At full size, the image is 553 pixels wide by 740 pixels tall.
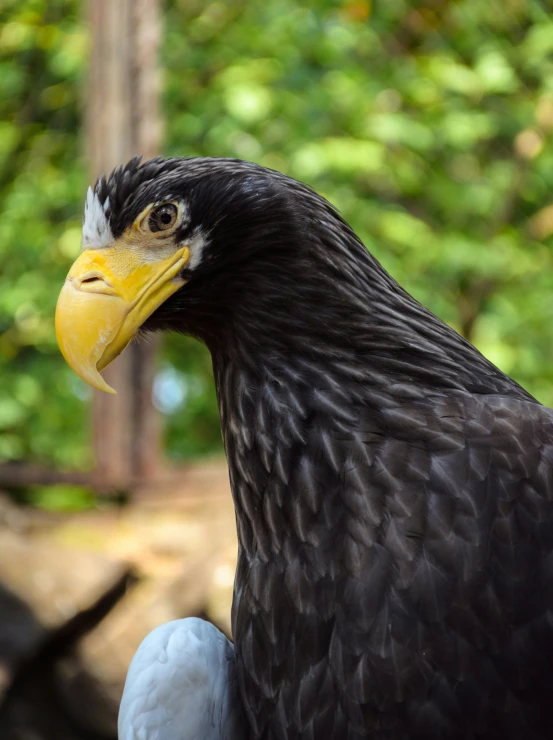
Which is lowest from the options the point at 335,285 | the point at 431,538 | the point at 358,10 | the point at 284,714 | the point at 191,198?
the point at 284,714

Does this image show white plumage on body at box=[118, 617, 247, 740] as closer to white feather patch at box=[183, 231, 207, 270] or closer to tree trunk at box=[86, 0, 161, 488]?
white feather patch at box=[183, 231, 207, 270]

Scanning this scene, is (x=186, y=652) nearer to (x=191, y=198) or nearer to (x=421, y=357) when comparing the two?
(x=421, y=357)

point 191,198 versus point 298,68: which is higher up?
point 298,68

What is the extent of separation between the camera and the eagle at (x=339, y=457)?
146 centimetres

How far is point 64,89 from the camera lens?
5945 mm

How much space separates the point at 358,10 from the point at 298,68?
610mm

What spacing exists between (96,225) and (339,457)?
57 cm

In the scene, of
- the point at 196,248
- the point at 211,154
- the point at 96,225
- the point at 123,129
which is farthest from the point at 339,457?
the point at 211,154

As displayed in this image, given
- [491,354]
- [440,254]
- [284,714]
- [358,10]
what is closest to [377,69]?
[358,10]

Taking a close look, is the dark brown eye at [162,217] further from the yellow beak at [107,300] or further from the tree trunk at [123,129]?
the tree trunk at [123,129]

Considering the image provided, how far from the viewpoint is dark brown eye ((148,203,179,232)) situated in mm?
1672

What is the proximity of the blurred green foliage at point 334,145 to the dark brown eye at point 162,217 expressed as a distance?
3571mm

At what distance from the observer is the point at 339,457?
5.17 ft

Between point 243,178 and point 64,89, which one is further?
point 64,89
